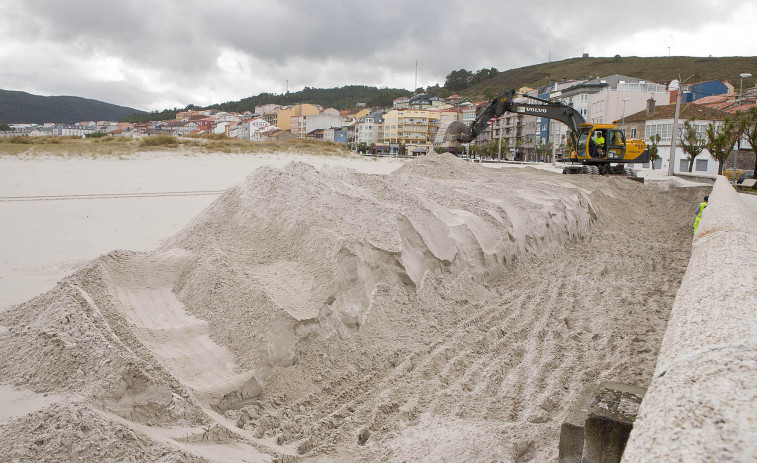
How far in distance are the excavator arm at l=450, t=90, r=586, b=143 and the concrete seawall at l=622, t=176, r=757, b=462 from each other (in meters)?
14.1

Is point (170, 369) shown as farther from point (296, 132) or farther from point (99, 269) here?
point (296, 132)

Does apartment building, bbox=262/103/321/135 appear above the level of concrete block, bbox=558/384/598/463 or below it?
above

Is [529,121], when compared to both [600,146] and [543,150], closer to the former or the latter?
[543,150]

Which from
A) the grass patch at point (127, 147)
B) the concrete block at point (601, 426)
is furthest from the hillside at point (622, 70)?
the concrete block at point (601, 426)

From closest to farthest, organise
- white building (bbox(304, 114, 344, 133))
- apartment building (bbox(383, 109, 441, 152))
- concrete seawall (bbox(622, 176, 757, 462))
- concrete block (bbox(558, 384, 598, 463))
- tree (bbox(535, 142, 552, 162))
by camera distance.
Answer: concrete seawall (bbox(622, 176, 757, 462)) < concrete block (bbox(558, 384, 598, 463)) < tree (bbox(535, 142, 552, 162)) < apartment building (bbox(383, 109, 441, 152)) < white building (bbox(304, 114, 344, 133))

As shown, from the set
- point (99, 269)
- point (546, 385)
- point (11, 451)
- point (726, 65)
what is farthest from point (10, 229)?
point (726, 65)

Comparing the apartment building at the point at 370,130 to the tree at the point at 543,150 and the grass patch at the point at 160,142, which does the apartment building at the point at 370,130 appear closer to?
the tree at the point at 543,150

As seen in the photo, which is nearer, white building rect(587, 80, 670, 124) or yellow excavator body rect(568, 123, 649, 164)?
yellow excavator body rect(568, 123, 649, 164)

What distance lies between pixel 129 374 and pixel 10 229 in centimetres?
654

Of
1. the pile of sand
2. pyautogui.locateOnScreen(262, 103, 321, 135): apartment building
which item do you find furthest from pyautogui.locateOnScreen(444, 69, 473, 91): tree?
the pile of sand

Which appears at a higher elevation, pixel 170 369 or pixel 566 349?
pixel 170 369

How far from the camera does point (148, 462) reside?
8.14ft

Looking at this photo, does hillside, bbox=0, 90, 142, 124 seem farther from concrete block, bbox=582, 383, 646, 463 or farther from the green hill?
concrete block, bbox=582, 383, 646, 463

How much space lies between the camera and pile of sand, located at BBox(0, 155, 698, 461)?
10.5 ft
